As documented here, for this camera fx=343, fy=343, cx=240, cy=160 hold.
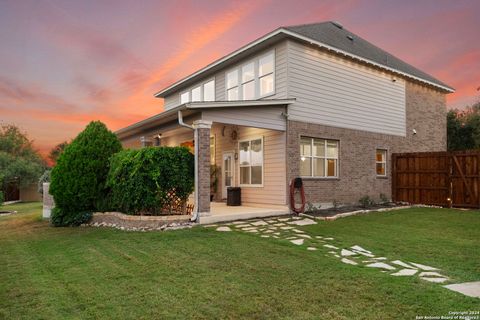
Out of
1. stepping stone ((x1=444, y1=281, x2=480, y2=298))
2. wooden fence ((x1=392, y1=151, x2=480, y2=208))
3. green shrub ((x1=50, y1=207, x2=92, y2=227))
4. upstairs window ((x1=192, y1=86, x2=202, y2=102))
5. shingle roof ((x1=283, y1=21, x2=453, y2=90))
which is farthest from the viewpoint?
upstairs window ((x1=192, y1=86, x2=202, y2=102))

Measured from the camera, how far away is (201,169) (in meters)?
9.56

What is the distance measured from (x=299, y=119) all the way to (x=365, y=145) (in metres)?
4.14

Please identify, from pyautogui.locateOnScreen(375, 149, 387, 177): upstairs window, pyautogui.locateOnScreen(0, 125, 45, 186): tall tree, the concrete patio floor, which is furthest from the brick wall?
pyautogui.locateOnScreen(0, 125, 45, 186): tall tree

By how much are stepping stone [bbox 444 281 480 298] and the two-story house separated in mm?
6468

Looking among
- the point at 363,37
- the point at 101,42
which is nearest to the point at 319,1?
the point at 363,37

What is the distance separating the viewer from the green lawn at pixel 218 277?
141 inches

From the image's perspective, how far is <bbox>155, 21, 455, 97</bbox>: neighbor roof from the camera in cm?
1192

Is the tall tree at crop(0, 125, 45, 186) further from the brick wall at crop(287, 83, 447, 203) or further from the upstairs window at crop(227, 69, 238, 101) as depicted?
the brick wall at crop(287, 83, 447, 203)

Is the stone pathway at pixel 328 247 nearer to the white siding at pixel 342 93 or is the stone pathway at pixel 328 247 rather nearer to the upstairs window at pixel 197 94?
the white siding at pixel 342 93

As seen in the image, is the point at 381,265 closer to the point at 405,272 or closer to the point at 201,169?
the point at 405,272

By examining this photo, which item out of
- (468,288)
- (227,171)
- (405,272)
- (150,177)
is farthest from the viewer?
(227,171)

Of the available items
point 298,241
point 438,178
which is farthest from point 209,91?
point 438,178

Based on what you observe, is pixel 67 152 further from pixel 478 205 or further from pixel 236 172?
pixel 478 205

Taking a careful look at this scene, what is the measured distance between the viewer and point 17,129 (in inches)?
1414
